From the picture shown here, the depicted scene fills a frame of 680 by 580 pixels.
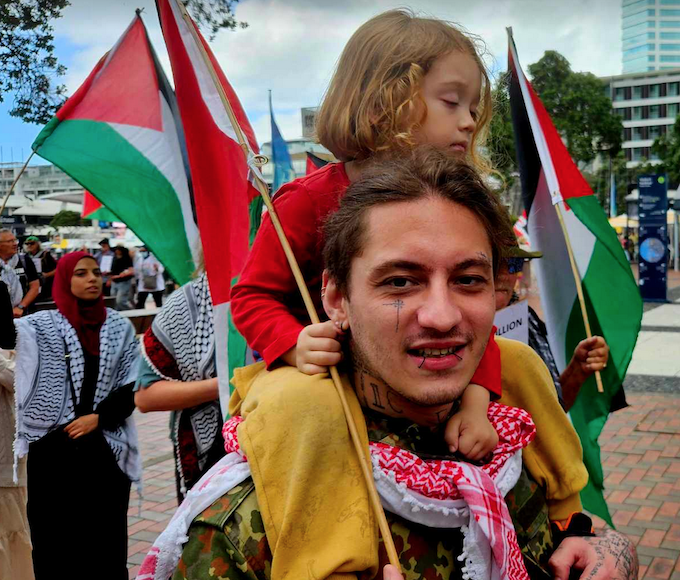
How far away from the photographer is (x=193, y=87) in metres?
2.45

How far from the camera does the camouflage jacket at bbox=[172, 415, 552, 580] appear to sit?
4.08 ft

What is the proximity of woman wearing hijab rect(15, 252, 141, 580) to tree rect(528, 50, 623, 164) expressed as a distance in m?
32.6

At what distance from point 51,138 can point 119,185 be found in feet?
1.18

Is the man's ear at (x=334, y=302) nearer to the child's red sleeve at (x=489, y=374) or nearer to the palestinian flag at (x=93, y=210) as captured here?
the child's red sleeve at (x=489, y=374)

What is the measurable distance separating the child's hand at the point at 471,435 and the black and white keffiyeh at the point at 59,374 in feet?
8.81

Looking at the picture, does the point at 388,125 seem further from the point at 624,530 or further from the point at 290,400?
the point at 624,530

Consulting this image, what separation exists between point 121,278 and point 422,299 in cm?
1664

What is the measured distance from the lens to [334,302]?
1.47 metres

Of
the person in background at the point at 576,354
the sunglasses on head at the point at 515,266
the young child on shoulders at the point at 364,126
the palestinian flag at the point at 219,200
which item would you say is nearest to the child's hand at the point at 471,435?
the young child on shoulders at the point at 364,126

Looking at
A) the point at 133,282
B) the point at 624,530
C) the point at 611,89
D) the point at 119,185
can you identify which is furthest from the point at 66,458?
the point at 611,89

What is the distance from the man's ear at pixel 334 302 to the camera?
1.46 meters

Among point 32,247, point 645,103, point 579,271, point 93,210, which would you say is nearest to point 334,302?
point 579,271

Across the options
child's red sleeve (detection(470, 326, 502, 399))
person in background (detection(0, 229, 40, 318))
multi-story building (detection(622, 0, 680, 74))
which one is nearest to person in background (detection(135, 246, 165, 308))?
person in background (detection(0, 229, 40, 318))

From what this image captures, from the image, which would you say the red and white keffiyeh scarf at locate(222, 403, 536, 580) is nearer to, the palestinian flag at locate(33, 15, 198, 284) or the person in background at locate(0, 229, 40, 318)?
the palestinian flag at locate(33, 15, 198, 284)
